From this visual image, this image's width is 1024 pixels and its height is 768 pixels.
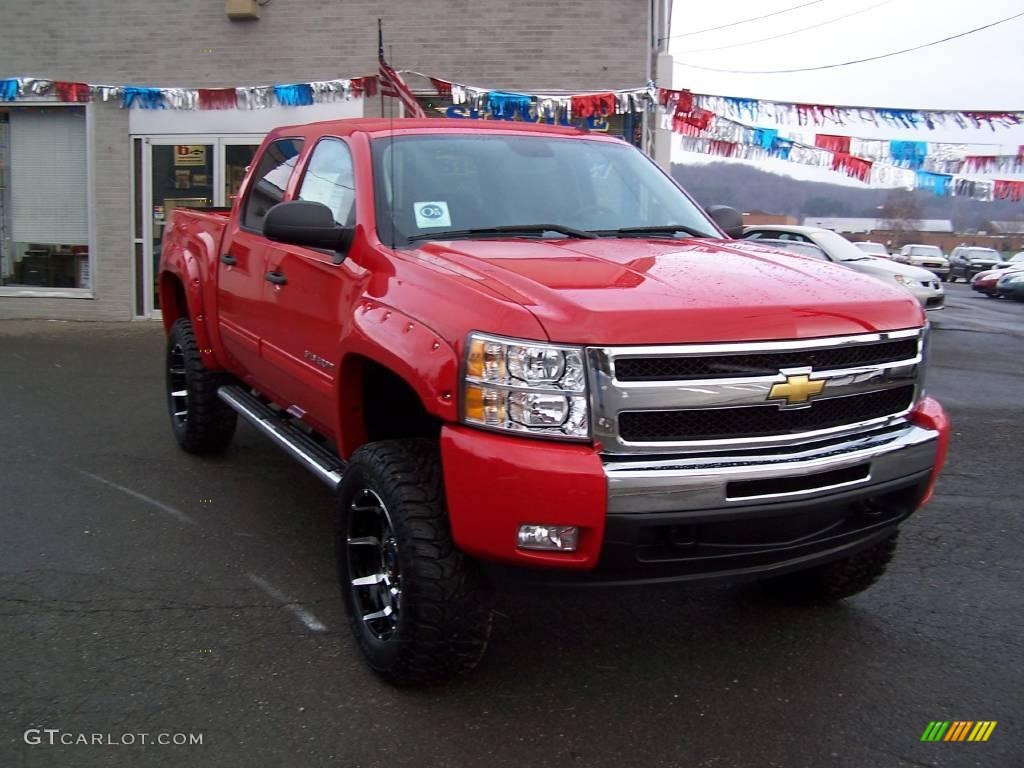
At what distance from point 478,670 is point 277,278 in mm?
2057

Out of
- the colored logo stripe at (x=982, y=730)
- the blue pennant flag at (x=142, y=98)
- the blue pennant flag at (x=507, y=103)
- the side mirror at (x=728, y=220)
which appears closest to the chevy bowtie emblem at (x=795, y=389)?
the colored logo stripe at (x=982, y=730)

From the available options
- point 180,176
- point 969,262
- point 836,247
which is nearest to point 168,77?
point 180,176

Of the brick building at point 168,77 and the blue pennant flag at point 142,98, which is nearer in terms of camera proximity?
the brick building at point 168,77

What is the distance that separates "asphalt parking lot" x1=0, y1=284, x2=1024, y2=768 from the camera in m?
3.03

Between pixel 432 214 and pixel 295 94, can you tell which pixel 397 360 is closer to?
pixel 432 214

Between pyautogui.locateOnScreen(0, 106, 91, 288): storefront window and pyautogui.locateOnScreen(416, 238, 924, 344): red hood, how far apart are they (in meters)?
11.9

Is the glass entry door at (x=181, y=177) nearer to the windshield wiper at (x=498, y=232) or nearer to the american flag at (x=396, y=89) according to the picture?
the american flag at (x=396, y=89)

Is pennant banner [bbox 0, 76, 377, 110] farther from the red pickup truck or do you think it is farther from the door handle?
the red pickup truck

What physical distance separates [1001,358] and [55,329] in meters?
12.4

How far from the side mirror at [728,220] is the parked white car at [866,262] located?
10614mm

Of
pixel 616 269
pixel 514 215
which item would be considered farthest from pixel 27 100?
pixel 616 269

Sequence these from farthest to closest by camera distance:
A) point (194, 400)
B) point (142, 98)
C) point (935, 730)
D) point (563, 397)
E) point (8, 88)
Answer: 1. point (8, 88)
2. point (142, 98)
3. point (194, 400)
4. point (935, 730)
5. point (563, 397)

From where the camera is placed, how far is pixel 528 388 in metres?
2.84

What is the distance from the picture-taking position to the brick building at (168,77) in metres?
12.2
